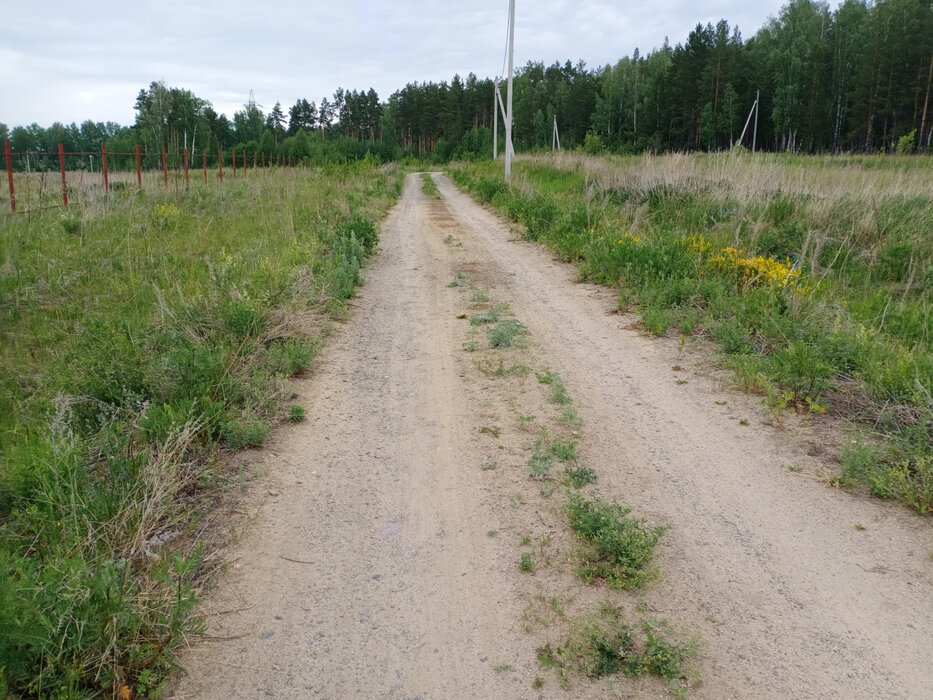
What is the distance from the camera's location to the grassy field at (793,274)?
185 inches

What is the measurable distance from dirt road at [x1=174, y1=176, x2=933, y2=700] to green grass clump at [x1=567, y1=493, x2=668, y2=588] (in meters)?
0.08

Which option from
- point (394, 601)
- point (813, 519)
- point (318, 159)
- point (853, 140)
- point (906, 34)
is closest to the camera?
point (394, 601)

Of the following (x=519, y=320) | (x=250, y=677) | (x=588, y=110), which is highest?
(x=588, y=110)

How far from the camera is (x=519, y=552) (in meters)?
3.31

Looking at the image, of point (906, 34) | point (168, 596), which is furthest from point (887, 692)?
point (906, 34)

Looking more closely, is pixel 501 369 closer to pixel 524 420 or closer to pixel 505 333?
pixel 505 333

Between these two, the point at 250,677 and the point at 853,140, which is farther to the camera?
the point at 853,140

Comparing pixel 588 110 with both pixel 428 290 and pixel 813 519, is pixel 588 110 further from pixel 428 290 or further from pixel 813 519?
pixel 813 519

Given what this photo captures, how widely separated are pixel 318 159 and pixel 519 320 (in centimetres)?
3361

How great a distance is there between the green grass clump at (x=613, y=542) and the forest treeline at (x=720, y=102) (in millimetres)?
31085

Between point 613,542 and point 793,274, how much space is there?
5279 millimetres

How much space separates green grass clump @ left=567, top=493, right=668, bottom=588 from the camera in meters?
3.07

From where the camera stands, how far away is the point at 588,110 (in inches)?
3147

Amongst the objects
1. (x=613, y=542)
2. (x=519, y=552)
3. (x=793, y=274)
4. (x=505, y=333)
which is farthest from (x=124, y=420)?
(x=793, y=274)
